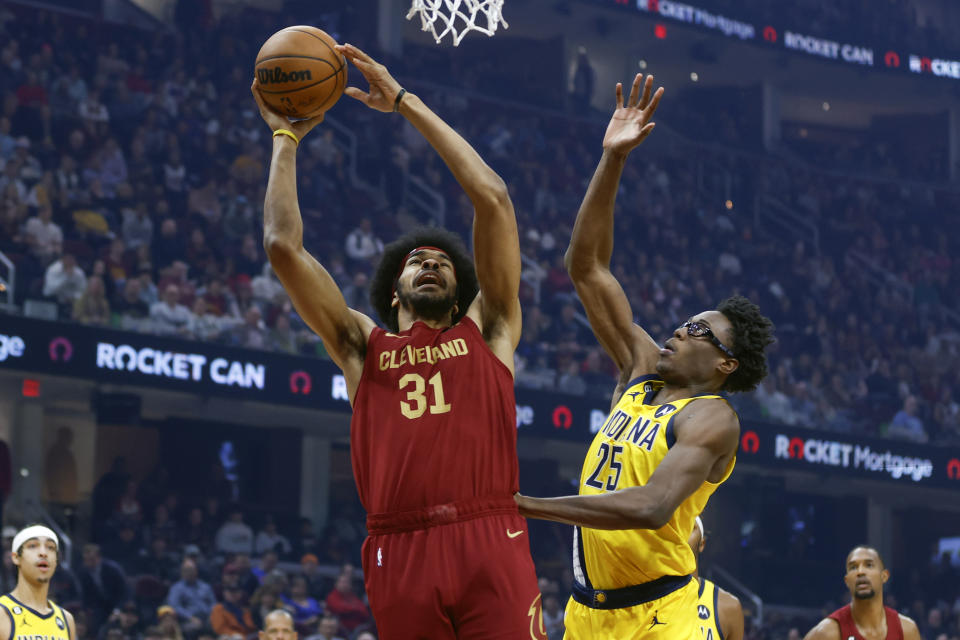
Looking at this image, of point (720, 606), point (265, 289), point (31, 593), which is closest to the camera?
point (720, 606)

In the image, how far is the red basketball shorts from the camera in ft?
13.0

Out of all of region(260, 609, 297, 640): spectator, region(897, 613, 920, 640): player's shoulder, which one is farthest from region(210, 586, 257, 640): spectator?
region(897, 613, 920, 640): player's shoulder

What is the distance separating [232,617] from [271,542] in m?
2.15

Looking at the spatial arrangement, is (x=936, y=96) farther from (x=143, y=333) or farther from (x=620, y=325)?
(x=620, y=325)

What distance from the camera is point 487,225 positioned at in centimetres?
427

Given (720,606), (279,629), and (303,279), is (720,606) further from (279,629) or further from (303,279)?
(303,279)

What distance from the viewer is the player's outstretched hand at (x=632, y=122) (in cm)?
500

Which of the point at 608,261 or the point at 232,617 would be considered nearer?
the point at 608,261

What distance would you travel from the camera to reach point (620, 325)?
5277mm

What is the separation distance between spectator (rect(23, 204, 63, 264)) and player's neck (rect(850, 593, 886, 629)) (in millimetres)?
9526

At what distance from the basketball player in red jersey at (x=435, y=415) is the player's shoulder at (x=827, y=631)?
4.13 metres

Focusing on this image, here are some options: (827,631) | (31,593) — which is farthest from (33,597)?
(827,631)

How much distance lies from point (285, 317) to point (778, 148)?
15.0 meters

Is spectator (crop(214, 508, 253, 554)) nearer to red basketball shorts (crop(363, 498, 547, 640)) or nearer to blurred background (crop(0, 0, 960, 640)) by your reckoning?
blurred background (crop(0, 0, 960, 640))
